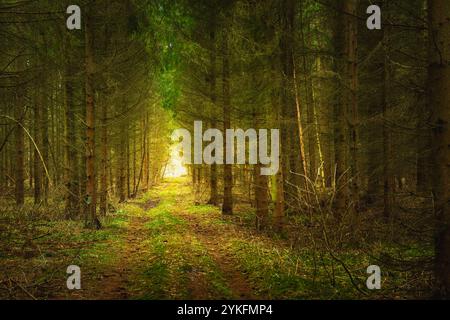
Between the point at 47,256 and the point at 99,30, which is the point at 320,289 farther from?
the point at 99,30

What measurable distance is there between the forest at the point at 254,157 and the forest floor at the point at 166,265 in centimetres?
6

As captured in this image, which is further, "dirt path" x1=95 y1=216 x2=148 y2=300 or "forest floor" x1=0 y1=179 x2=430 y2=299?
"dirt path" x1=95 y1=216 x2=148 y2=300

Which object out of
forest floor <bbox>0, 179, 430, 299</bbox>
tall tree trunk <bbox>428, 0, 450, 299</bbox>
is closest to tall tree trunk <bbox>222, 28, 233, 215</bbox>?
forest floor <bbox>0, 179, 430, 299</bbox>

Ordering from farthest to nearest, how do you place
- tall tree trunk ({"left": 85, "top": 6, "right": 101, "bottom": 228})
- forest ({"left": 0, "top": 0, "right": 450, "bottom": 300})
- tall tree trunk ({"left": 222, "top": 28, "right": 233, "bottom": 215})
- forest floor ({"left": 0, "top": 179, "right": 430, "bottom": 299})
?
1. tall tree trunk ({"left": 222, "top": 28, "right": 233, "bottom": 215})
2. tall tree trunk ({"left": 85, "top": 6, "right": 101, "bottom": 228})
3. forest floor ({"left": 0, "top": 179, "right": 430, "bottom": 299})
4. forest ({"left": 0, "top": 0, "right": 450, "bottom": 300})

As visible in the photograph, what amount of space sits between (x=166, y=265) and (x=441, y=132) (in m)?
5.93

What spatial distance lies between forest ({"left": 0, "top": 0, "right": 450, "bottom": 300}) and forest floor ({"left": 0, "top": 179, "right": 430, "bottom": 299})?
55 mm

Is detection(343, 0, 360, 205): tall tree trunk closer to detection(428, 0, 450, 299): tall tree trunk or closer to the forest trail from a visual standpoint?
the forest trail

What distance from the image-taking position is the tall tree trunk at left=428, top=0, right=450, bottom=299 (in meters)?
4.81

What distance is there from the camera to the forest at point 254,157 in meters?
Result: 5.81

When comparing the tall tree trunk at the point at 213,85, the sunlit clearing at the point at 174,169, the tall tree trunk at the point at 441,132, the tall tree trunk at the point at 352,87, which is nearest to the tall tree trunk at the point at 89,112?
the tall tree trunk at the point at 213,85

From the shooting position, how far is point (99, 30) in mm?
13602

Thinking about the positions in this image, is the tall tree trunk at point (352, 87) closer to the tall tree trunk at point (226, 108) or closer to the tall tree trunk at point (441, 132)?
the tall tree trunk at point (441, 132)

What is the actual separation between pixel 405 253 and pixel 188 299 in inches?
224
